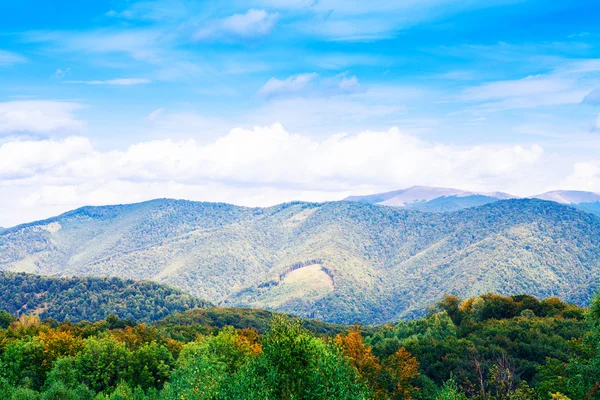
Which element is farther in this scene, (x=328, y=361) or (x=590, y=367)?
(x=328, y=361)

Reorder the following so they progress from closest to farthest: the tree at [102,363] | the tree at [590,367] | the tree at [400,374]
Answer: the tree at [590,367]
the tree at [400,374]
the tree at [102,363]

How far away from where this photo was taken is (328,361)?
151ft

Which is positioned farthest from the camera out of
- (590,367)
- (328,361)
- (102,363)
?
(102,363)

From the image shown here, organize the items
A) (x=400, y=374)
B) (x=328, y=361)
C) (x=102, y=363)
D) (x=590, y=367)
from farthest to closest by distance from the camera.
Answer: (x=102, y=363), (x=400, y=374), (x=328, y=361), (x=590, y=367)

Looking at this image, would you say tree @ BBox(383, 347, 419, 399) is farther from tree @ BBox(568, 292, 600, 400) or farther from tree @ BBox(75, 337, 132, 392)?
tree @ BBox(75, 337, 132, 392)

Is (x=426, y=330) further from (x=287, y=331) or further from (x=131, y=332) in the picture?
(x=287, y=331)

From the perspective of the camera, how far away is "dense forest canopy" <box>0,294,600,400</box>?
4494 centimetres

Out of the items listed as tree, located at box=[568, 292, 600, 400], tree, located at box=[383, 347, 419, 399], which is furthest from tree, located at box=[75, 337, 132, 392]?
tree, located at box=[568, 292, 600, 400]

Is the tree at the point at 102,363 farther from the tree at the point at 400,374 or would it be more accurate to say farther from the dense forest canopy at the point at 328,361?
the tree at the point at 400,374

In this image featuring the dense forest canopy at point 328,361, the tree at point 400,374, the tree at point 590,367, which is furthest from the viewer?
the tree at point 400,374

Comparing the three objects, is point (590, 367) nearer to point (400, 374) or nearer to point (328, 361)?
point (328, 361)

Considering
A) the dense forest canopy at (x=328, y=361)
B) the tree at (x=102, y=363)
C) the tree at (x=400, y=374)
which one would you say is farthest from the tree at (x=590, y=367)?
the tree at (x=102, y=363)

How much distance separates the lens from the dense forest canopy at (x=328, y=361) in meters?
44.9

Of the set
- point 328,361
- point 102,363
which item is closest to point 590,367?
point 328,361
